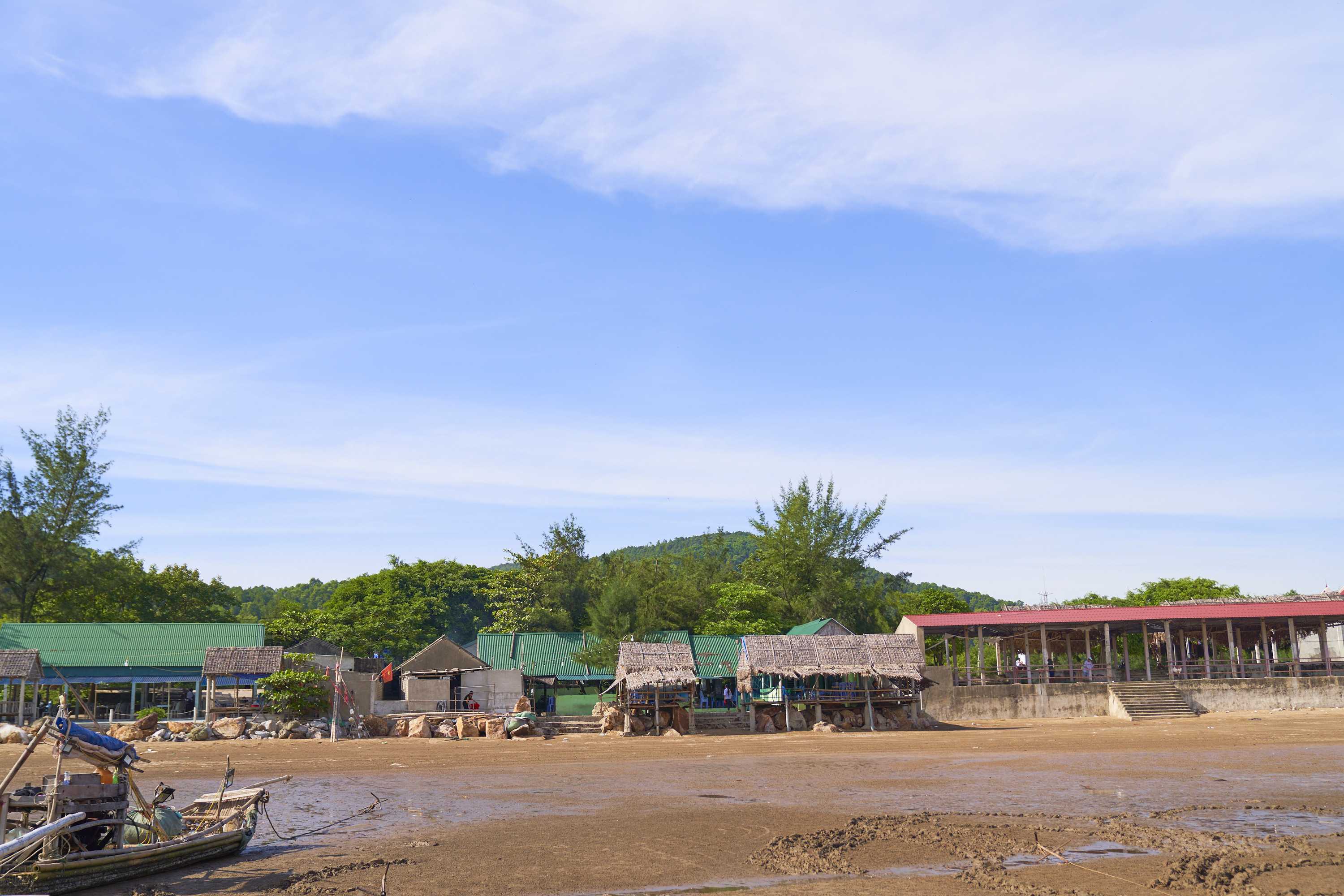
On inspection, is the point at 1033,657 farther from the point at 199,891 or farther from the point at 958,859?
the point at 199,891

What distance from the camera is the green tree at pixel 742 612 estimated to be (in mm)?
50781

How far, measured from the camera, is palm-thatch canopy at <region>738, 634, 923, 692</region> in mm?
35531

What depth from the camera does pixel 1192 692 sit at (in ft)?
127

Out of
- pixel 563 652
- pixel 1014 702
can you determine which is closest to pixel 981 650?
pixel 1014 702

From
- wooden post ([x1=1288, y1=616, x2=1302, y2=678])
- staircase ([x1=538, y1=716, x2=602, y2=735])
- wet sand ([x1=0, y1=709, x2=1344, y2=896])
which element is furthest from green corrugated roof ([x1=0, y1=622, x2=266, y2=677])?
wooden post ([x1=1288, y1=616, x2=1302, y2=678])

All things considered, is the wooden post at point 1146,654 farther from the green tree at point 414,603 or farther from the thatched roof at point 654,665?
the green tree at point 414,603

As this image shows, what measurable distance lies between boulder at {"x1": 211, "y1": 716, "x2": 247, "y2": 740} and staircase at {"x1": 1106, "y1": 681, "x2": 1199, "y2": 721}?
1239 inches

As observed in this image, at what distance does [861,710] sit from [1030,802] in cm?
2103

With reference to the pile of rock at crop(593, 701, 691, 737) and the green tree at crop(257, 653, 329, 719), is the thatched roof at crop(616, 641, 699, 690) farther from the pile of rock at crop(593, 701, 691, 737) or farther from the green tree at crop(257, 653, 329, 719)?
the green tree at crop(257, 653, 329, 719)

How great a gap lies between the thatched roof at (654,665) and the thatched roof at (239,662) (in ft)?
40.8

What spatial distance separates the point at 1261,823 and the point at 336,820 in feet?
46.0

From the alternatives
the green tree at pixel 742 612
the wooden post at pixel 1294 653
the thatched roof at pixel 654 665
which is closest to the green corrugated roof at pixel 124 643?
the thatched roof at pixel 654 665

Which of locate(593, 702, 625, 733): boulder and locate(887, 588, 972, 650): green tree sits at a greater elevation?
locate(887, 588, 972, 650): green tree

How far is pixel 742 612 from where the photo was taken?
5197 centimetres
